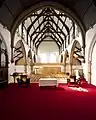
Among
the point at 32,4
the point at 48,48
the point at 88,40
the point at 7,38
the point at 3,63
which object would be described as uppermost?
the point at 32,4

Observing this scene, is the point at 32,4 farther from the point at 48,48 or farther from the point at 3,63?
the point at 48,48

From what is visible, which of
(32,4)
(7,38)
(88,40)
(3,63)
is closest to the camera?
(3,63)

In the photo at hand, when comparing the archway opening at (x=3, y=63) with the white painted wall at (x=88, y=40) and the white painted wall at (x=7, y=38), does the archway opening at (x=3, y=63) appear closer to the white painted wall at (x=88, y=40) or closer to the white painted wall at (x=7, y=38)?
the white painted wall at (x=7, y=38)

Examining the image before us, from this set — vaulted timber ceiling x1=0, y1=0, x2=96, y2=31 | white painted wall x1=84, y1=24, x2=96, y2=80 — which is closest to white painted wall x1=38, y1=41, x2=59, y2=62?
vaulted timber ceiling x1=0, y1=0, x2=96, y2=31

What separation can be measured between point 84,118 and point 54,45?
26.6 metres

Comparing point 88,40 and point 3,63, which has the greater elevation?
point 88,40

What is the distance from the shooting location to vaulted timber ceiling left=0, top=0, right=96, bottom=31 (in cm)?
997

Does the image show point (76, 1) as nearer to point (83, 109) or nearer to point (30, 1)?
point (30, 1)

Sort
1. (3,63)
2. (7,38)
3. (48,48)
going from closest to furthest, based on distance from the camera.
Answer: (3,63)
(7,38)
(48,48)

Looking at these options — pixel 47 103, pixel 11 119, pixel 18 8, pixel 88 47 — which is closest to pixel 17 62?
pixel 18 8

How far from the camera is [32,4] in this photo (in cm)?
1222

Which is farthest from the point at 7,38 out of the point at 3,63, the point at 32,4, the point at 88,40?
the point at 88,40

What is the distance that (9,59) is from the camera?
1219cm

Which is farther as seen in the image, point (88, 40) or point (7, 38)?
point (7, 38)
